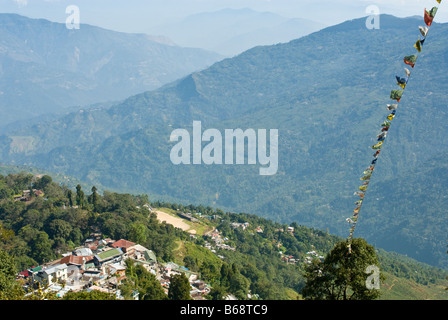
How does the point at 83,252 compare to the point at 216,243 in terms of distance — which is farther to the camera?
the point at 216,243

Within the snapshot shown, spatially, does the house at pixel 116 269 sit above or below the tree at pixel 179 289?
below

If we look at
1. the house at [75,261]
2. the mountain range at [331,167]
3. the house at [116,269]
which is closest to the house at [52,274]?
the house at [75,261]

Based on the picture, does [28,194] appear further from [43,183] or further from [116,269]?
[116,269]

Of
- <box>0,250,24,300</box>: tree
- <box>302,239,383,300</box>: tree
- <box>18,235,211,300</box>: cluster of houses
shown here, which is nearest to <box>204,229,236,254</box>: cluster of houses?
<box>18,235,211,300</box>: cluster of houses
